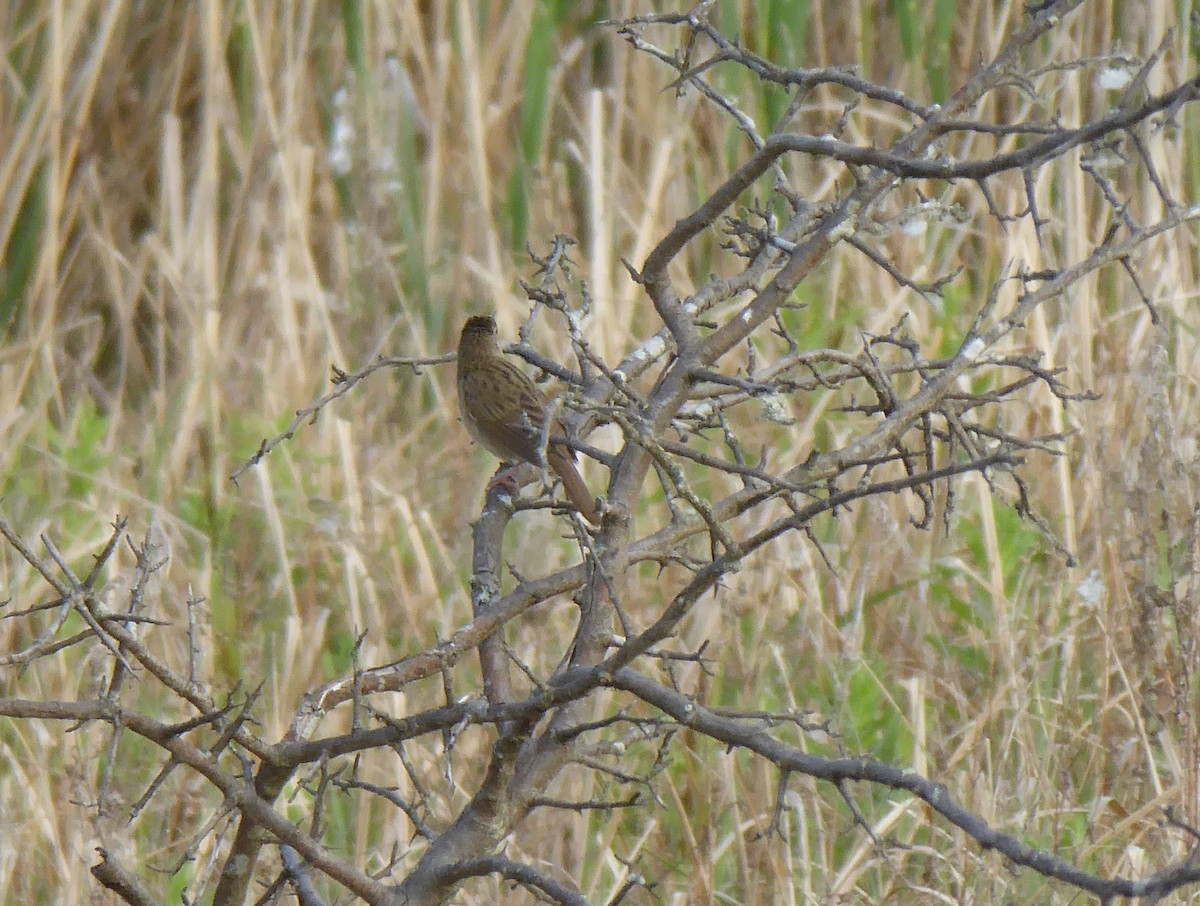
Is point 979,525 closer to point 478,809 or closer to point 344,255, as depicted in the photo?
point 478,809

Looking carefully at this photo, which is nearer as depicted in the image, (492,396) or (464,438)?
(492,396)

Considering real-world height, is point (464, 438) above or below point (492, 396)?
below

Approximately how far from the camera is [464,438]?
5.28 m

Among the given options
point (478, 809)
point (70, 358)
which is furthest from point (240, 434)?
point (478, 809)

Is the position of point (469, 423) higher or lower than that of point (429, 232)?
lower

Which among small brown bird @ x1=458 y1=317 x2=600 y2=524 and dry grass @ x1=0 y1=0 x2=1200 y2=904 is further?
small brown bird @ x1=458 y1=317 x2=600 y2=524

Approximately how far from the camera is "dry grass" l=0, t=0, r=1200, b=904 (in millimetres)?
3043

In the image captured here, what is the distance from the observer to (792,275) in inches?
71.8

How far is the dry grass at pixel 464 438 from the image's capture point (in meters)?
3.04

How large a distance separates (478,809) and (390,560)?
8.47 feet

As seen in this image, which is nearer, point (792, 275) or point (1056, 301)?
point (792, 275)

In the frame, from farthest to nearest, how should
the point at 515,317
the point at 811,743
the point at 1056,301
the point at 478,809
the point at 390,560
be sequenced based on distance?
the point at 515,317 → the point at 1056,301 → the point at 390,560 → the point at 811,743 → the point at 478,809

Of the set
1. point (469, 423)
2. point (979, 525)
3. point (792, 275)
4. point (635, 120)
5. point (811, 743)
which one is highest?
point (635, 120)

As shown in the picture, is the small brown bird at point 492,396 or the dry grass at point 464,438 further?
the small brown bird at point 492,396
